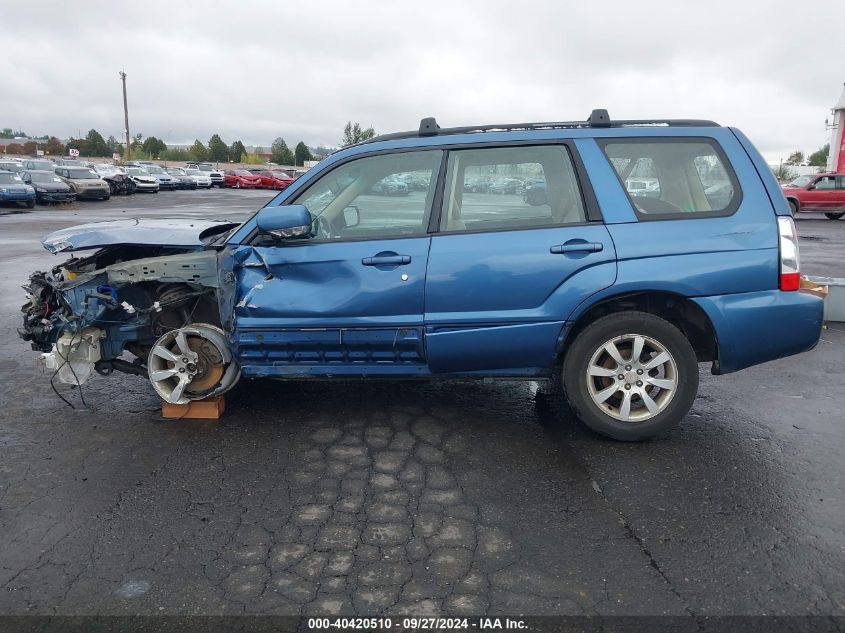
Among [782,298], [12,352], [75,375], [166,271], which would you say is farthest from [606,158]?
[12,352]

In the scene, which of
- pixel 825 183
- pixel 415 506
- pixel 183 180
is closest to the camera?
pixel 415 506

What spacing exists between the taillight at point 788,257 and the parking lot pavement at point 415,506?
3.28ft

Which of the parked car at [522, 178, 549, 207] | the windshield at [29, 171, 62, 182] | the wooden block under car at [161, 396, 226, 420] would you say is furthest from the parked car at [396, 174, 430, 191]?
the windshield at [29, 171, 62, 182]

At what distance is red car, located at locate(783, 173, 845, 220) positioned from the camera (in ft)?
78.2

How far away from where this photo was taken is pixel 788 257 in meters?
3.93

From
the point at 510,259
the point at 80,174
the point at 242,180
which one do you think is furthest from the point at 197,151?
the point at 510,259

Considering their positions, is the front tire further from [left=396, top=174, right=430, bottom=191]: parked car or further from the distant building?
the distant building

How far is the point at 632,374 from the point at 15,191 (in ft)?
92.8

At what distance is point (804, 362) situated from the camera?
591 centimetres

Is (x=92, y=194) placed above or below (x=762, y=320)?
below

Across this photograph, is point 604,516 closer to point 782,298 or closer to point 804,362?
point 782,298

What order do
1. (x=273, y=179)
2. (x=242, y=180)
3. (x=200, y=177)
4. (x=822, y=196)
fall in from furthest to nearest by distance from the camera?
1. (x=242, y=180)
2. (x=273, y=179)
3. (x=200, y=177)
4. (x=822, y=196)

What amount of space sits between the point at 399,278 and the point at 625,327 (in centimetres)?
135

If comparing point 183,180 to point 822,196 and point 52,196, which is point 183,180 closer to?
point 52,196
